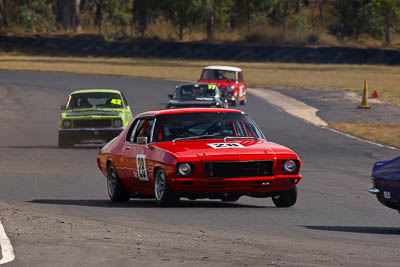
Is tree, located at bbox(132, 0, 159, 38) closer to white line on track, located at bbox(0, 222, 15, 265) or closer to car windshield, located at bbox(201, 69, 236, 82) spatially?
car windshield, located at bbox(201, 69, 236, 82)

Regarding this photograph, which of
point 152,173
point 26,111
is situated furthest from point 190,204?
point 26,111

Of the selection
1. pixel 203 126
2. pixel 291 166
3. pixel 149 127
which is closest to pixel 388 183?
pixel 291 166

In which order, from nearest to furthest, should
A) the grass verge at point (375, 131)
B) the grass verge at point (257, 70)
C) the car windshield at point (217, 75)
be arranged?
the grass verge at point (375, 131) → the car windshield at point (217, 75) → the grass verge at point (257, 70)

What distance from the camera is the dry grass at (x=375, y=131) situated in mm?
26812

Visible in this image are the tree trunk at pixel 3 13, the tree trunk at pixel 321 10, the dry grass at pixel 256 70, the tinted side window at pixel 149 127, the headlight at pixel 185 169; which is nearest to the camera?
the headlight at pixel 185 169

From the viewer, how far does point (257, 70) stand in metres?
67.6

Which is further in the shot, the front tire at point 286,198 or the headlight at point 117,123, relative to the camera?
the headlight at point 117,123

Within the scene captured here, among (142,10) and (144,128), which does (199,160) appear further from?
(142,10)

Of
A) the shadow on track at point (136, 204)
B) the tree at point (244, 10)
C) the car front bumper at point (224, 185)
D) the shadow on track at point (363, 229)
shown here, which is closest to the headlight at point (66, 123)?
the shadow on track at point (136, 204)

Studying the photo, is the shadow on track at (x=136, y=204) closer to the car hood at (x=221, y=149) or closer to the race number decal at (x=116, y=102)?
the car hood at (x=221, y=149)

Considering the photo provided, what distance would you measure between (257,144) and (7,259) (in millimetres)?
5088

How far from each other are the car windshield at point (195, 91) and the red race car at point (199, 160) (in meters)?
19.6

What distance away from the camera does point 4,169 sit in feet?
63.4

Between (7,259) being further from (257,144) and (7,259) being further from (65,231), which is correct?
(257,144)
